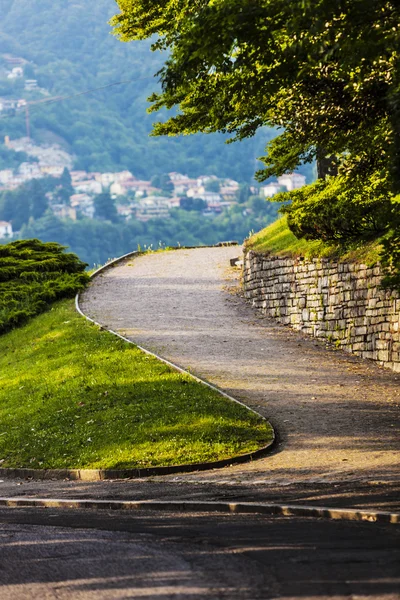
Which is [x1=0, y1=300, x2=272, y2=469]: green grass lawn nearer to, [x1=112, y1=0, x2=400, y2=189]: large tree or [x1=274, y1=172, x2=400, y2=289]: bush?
[x1=274, y1=172, x2=400, y2=289]: bush

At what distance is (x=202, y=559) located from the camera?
750 cm

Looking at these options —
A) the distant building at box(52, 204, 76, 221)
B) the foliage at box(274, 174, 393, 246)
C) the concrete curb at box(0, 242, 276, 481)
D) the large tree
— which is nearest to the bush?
the foliage at box(274, 174, 393, 246)

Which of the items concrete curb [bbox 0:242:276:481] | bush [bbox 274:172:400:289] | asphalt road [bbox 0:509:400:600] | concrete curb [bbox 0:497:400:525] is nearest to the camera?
asphalt road [bbox 0:509:400:600]

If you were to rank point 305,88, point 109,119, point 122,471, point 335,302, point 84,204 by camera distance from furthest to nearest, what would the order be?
point 109,119, point 84,204, point 335,302, point 305,88, point 122,471

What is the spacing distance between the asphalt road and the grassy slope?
1014cm

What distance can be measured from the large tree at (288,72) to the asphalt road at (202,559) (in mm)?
3937

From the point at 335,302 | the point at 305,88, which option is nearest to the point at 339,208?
the point at 335,302

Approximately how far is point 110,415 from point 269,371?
3.94m

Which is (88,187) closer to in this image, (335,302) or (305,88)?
(335,302)

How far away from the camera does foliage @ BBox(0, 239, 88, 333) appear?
3028 centimetres

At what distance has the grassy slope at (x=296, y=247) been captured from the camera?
21672 mm

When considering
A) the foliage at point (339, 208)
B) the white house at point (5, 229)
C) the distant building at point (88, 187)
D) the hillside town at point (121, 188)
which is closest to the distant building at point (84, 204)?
the hillside town at point (121, 188)

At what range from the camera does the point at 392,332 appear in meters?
19.6

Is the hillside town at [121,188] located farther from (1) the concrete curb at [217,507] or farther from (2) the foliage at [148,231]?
(1) the concrete curb at [217,507]
